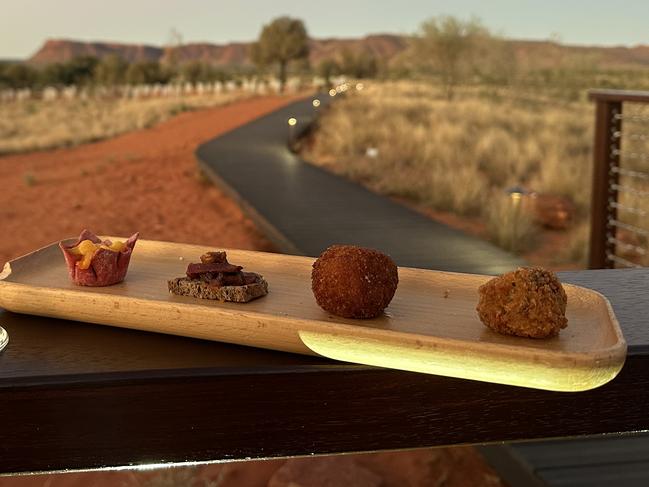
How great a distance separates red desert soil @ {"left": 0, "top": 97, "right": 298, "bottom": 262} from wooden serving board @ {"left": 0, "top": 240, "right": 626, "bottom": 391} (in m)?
5.98

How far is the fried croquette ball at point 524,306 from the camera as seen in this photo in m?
1.49

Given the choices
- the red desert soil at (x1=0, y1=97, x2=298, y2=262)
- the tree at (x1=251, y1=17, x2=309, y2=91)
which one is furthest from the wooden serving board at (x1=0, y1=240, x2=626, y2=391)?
the tree at (x1=251, y1=17, x2=309, y2=91)

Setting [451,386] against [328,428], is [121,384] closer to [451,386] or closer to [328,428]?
[328,428]

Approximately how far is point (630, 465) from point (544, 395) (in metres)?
1.10

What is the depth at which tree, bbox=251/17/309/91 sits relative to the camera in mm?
47094

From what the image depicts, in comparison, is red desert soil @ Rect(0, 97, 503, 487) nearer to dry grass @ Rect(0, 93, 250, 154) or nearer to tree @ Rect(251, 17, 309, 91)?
dry grass @ Rect(0, 93, 250, 154)

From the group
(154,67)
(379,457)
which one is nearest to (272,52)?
(154,67)

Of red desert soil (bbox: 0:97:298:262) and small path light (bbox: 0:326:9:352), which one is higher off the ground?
small path light (bbox: 0:326:9:352)

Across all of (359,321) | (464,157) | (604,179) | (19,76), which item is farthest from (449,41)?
(359,321)

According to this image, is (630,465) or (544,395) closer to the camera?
(544,395)

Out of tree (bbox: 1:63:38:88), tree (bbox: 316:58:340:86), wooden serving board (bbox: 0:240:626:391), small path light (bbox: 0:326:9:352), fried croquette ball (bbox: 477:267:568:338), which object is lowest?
small path light (bbox: 0:326:9:352)

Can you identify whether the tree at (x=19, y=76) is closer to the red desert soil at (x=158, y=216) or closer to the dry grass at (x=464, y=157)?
the red desert soil at (x=158, y=216)

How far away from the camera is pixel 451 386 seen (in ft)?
5.13

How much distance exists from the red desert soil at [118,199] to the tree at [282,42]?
30.3 metres
